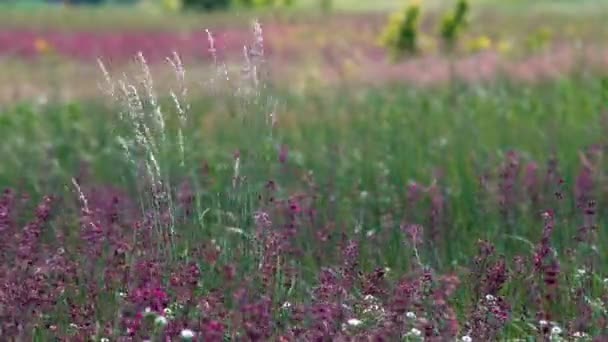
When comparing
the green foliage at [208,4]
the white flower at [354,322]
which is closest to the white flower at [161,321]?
the white flower at [354,322]

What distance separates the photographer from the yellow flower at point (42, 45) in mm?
19102

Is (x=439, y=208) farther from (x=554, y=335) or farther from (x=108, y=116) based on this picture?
(x=108, y=116)

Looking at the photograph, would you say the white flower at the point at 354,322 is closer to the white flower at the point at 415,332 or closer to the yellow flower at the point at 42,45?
the white flower at the point at 415,332

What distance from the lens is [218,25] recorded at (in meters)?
24.2

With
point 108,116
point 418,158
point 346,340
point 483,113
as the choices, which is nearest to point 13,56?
point 108,116

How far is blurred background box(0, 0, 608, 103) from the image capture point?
552 inches

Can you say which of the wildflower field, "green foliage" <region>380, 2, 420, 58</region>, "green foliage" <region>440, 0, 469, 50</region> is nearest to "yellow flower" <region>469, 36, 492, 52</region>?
"green foliage" <region>440, 0, 469, 50</region>

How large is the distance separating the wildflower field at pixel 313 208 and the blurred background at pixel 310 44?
0.37 m

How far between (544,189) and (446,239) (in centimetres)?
87

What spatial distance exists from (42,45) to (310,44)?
4.30 m

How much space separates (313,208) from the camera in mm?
6375

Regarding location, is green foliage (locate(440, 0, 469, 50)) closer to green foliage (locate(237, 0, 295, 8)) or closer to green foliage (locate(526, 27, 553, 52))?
green foliage (locate(526, 27, 553, 52))

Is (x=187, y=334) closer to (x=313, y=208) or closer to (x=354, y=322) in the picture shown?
(x=354, y=322)

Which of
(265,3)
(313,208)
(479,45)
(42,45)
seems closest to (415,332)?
(313,208)
